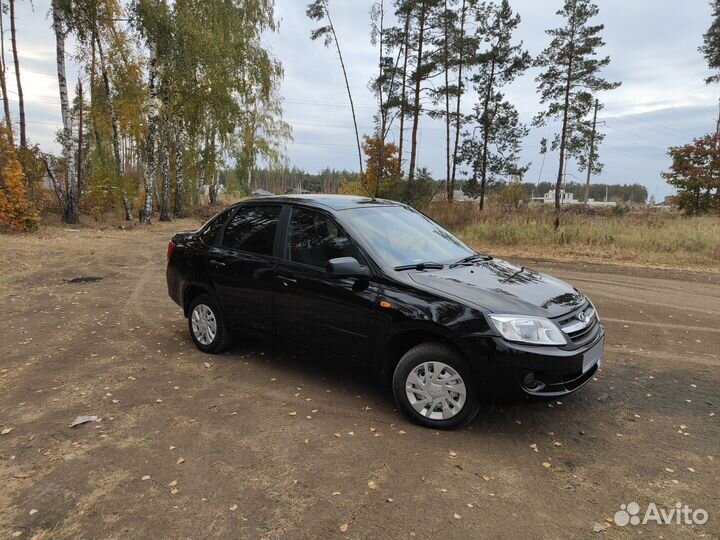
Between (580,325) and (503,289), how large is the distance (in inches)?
25.1

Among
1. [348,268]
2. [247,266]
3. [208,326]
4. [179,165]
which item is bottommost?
[208,326]

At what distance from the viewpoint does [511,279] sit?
4.04 meters

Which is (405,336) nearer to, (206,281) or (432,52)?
(206,281)

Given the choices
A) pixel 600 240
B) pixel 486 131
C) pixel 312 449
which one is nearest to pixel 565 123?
pixel 486 131

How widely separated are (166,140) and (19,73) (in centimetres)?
678

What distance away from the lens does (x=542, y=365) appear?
10.8 ft

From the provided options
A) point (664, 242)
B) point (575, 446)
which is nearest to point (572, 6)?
point (664, 242)

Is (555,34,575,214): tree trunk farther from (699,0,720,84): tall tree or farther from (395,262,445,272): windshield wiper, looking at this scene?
(395,262,445,272): windshield wiper

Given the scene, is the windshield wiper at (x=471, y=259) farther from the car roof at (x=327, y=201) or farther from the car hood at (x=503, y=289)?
the car roof at (x=327, y=201)

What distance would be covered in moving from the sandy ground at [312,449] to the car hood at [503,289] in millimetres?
784

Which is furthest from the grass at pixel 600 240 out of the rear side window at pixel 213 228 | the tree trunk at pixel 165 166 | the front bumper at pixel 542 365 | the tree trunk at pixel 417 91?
the tree trunk at pixel 165 166

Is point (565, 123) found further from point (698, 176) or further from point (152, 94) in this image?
point (152, 94)

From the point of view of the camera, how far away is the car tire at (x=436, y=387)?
11.4ft

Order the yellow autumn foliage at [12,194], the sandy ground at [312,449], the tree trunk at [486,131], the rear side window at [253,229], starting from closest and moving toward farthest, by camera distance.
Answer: the sandy ground at [312,449]
the rear side window at [253,229]
the yellow autumn foliage at [12,194]
the tree trunk at [486,131]
